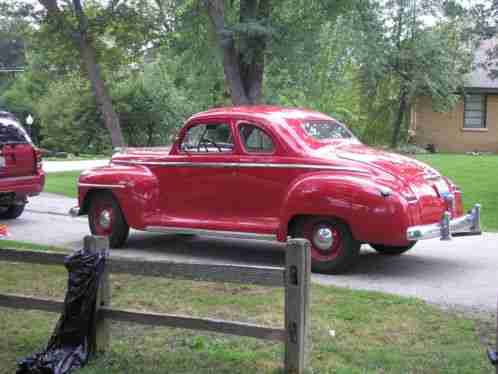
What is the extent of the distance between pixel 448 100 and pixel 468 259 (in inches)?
938

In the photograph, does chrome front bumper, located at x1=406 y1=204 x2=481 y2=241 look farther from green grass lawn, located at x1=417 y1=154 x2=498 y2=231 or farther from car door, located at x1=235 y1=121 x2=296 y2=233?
green grass lawn, located at x1=417 y1=154 x2=498 y2=231

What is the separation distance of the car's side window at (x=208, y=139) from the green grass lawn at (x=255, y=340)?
2202 millimetres

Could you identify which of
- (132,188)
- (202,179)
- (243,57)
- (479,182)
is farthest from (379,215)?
(479,182)

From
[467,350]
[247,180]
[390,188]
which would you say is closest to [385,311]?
[467,350]

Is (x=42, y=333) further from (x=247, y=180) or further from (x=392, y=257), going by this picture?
(x=392, y=257)

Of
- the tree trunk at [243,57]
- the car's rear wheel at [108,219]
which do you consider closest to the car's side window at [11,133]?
the car's rear wheel at [108,219]

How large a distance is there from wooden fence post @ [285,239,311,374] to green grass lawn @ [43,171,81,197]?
12.2 meters

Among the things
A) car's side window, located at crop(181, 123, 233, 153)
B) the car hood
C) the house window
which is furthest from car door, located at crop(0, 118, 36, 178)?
the house window

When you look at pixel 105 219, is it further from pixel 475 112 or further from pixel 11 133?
pixel 475 112

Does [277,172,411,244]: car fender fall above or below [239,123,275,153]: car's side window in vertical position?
below

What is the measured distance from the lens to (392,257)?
9258 millimetres

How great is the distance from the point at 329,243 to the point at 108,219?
135 inches

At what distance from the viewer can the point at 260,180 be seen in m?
8.60

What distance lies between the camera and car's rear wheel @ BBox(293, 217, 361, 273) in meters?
8.05
